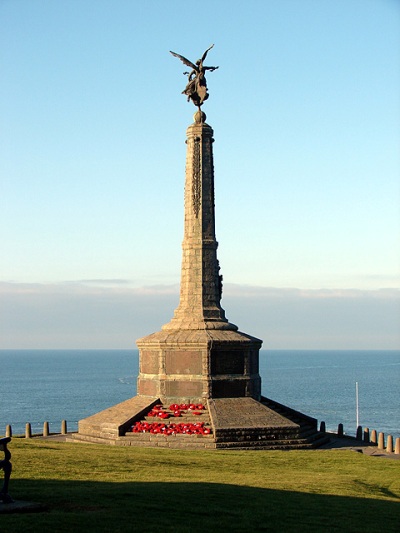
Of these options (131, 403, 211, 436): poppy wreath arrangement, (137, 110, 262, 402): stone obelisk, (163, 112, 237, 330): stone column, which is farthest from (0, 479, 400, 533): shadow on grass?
(163, 112, 237, 330): stone column

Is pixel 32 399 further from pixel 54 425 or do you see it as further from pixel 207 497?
pixel 207 497

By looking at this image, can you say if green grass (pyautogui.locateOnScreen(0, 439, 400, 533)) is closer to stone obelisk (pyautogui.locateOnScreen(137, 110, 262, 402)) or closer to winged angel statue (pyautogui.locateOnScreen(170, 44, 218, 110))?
stone obelisk (pyautogui.locateOnScreen(137, 110, 262, 402))

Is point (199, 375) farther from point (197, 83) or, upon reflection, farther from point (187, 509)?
point (187, 509)

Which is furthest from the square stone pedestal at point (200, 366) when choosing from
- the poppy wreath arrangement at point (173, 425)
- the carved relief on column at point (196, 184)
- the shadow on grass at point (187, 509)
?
the shadow on grass at point (187, 509)

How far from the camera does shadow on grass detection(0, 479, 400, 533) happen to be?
1474cm

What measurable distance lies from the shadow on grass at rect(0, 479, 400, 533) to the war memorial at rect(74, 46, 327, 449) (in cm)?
1294

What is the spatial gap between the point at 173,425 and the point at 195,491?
15.0 metres

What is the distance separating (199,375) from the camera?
3631 cm

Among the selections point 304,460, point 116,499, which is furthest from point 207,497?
point 304,460

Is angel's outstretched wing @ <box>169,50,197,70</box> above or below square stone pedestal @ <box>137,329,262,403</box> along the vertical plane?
above

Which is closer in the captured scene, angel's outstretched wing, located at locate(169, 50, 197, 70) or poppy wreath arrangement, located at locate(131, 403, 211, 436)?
poppy wreath arrangement, located at locate(131, 403, 211, 436)

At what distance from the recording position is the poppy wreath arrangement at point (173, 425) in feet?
109

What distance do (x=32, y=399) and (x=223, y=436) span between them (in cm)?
8019

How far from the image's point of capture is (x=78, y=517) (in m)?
14.9
